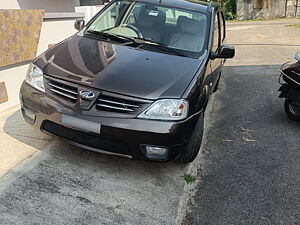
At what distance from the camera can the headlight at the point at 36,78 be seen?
119 inches

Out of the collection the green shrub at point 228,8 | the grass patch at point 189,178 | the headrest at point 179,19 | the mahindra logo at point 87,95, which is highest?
the headrest at point 179,19

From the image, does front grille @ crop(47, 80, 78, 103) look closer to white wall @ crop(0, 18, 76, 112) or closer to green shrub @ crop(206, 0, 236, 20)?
white wall @ crop(0, 18, 76, 112)

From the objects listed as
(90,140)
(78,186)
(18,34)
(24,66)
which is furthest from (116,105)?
(24,66)

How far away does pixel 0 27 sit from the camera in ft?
13.1

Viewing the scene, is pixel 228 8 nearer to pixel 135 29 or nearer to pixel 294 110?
pixel 294 110

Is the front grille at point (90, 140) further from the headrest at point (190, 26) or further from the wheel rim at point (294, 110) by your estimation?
the wheel rim at point (294, 110)

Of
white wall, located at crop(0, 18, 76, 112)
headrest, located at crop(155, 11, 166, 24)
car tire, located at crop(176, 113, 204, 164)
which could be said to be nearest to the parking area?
car tire, located at crop(176, 113, 204, 164)

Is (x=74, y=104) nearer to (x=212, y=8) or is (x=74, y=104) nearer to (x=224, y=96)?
(x=212, y=8)

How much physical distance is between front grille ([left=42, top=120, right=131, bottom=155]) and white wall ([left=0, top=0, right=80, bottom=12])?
4670 mm

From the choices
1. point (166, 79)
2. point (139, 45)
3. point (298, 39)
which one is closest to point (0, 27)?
point (139, 45)

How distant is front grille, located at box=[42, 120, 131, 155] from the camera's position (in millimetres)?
2787

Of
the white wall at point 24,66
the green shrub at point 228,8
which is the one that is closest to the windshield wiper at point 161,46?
the white wall at point 24,66

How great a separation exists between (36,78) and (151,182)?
1.54 metres

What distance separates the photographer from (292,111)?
4730 millimetres
